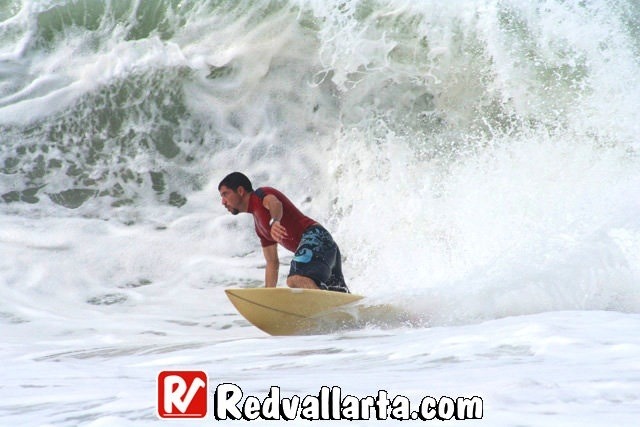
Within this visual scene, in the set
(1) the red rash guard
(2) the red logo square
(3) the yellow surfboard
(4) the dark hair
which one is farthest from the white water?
(4) the dark hair

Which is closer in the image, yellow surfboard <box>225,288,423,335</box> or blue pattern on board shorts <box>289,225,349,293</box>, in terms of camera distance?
yellow surfboard <box>225,288,423,335</box>

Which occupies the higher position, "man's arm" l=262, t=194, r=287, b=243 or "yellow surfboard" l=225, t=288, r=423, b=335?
"man's arm" l=262, t=194, r=287, b=243

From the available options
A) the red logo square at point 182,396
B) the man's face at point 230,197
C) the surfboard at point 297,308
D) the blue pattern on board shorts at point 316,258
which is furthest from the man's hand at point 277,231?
the red logo square at point 182,396

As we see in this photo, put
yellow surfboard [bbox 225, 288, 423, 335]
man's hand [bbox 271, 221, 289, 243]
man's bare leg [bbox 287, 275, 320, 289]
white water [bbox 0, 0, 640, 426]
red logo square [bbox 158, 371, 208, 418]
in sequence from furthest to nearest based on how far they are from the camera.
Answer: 1. man's hand [bbox 271, 221, 289, 243]
2. man's bare leg [bbox 287, 275, 320, 289]
3. yellow surfboard [bbox 225, 288, 423, 335]
4. white water [bbox 0, 0, 640, 426]
5. red logo square [bbox 158, 371, 208, 418]

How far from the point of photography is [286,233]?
5246 millimetres

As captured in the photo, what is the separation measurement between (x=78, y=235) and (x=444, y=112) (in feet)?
13.3

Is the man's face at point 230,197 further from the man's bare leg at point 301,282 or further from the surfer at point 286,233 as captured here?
the man's bare leg at point 301,282

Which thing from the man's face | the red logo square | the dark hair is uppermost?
the dark hair

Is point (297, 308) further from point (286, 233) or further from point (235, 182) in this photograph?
point (235, 182)

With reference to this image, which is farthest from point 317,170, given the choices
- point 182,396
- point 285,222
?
point 182,396

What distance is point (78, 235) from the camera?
8273 millimetres

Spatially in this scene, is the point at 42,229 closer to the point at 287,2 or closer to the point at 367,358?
the point at 287,2

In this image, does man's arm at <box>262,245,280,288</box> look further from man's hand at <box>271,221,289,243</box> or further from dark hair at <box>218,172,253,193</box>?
dark hair at <box>218,172,253,193</box>

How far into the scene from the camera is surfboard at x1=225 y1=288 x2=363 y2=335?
193 inches
